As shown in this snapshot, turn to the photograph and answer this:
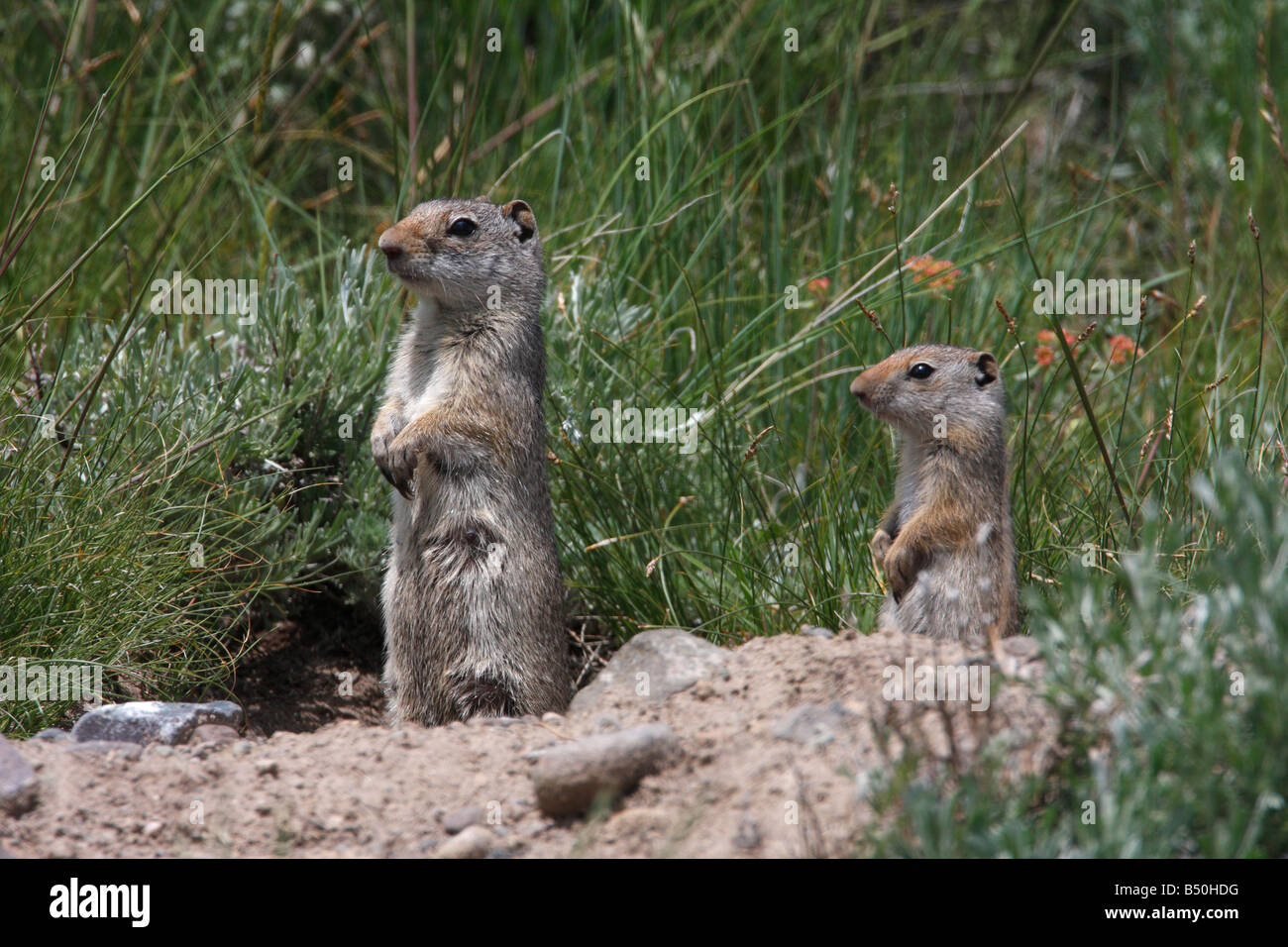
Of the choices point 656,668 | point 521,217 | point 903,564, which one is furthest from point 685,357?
point 656,668

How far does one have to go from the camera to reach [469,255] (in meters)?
4.92

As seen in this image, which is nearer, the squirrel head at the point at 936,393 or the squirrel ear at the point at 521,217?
the squirrel head at the point at 936,393

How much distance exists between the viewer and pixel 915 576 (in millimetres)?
4555

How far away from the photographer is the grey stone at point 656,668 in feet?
14.1

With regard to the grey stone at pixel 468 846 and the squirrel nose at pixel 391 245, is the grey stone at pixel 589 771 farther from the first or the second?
the squirrel nose at pixel 391 245

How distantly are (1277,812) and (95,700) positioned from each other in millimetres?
3572

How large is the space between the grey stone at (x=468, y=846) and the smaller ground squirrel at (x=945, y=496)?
176 centimetres

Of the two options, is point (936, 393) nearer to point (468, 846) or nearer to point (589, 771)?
point (589, 771)

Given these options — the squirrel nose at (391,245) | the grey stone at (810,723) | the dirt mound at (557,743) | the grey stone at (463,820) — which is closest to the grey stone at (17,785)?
the dirt mound at (557,743)

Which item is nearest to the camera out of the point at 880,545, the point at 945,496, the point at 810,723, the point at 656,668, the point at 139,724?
the point at 810,723

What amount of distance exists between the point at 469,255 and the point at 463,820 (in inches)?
90.2

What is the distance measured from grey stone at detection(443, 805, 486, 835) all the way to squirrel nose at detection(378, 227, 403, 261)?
2.14 metres

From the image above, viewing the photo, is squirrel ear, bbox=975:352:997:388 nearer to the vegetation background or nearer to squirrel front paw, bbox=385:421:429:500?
the vegetation background
